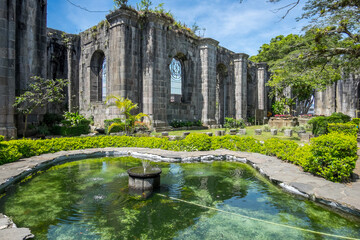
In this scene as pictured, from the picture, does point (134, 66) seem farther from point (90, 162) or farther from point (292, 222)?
point (292, 222)

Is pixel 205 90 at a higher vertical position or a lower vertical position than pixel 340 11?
lower

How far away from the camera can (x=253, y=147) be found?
8773 mm

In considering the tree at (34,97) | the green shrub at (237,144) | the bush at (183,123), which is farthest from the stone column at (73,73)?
the green shrub at (237,144)

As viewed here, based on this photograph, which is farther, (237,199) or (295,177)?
(295,177)

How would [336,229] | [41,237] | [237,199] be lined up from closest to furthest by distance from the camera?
[41,237] → [336,229] → [237,199]

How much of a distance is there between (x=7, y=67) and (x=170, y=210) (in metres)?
10.5

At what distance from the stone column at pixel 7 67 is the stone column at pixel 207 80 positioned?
498 inches

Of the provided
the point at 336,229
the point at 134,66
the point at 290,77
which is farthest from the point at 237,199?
the point at 134,66

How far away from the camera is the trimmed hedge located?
507 cm

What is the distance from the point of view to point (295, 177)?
17.7 ft

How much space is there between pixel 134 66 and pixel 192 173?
1031cm

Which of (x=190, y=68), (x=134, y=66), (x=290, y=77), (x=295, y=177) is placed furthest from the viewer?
(x=190, y=68)

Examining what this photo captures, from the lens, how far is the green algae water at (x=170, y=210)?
331 cm

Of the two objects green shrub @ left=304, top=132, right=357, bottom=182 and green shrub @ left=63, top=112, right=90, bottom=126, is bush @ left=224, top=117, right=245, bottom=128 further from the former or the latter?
green shrub @ left=304, top=132, right=357, bottom=182
